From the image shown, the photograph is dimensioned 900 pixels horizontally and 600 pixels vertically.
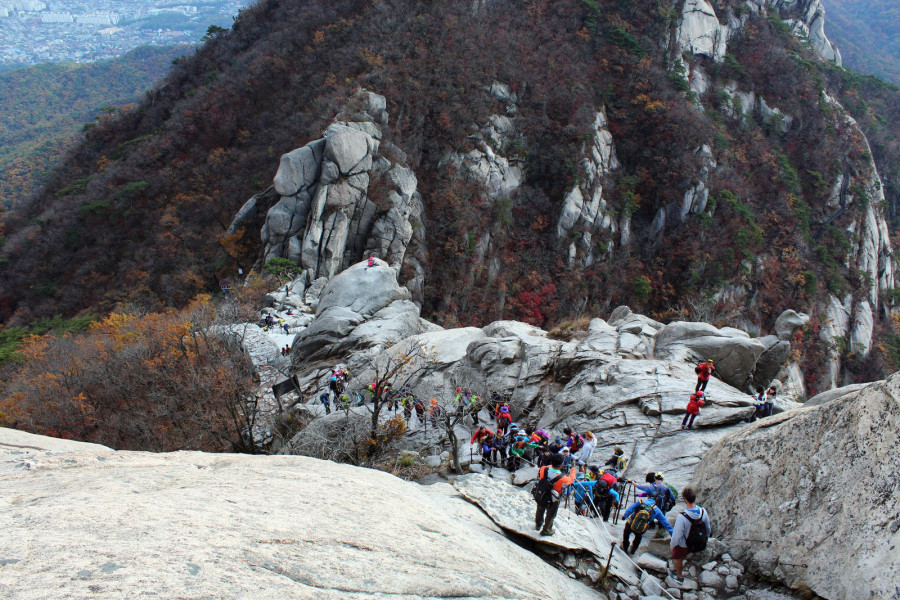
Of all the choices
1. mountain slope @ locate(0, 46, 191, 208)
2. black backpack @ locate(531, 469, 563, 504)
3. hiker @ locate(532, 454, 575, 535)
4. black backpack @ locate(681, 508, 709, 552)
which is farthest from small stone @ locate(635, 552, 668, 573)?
mountain slope @ locate(0, 46, 191, 208)

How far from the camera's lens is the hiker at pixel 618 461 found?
33.5 feet

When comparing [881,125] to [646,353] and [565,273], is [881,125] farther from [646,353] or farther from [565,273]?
[646,353]

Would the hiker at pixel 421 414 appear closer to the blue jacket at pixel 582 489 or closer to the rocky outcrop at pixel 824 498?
the blue jacket at pixel 582 489

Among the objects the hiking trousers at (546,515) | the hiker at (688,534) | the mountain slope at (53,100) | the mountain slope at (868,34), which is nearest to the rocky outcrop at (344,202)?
the hiking trousers at (546,515)

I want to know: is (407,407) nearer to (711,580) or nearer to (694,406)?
(694,406)

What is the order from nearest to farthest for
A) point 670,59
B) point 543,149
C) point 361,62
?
point 361,62 < point 543,149 < point 670,59

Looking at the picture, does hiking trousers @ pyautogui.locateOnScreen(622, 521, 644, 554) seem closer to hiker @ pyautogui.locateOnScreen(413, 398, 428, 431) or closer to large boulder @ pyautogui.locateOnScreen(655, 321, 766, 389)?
hiker @ pyautogui.locateOnScreen(413, 398, 428, 431)

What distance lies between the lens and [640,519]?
23.1 feet

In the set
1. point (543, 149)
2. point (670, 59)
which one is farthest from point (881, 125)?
point (543, 149)

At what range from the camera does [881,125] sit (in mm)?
68750

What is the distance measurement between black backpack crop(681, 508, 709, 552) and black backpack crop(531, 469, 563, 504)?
6.19 feet

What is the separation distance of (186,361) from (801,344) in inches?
1931

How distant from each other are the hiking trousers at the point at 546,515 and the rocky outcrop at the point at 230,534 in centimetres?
55

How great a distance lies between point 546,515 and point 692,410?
20.5 ft
